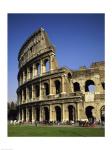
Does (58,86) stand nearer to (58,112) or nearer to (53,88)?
(53,88)

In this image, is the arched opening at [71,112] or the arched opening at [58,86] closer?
the arched opening at [71,112]

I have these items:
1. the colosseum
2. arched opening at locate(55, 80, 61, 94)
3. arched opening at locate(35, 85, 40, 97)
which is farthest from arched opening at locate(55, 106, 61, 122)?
arched opening at locate(35, 85, 40, 97)

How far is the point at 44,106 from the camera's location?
27.4 meters

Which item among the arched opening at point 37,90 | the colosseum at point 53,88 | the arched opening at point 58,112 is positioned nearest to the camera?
the colosseum at point 53,88

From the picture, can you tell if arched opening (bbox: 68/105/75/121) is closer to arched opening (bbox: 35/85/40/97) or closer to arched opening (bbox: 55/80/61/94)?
arched opening (bbox: 55/80/61/94)

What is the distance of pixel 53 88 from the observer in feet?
90.0

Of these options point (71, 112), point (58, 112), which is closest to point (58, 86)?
point (58, 112)

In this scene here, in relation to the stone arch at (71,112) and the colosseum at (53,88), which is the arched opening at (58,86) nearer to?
the colosseum at (53,88)

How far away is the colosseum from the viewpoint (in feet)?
82.1

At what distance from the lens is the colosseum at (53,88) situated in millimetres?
25016

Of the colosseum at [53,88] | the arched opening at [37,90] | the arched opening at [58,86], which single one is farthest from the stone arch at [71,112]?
the arched opening at [37,90]
